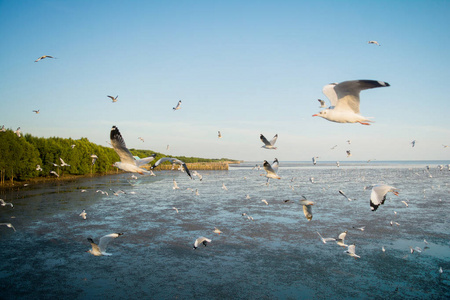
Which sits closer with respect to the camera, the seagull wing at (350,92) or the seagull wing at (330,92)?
the seagull wing at (350,92)

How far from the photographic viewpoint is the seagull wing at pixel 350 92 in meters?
6.65

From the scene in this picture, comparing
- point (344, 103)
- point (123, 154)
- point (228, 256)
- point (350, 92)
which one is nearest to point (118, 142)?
point (123, 154)

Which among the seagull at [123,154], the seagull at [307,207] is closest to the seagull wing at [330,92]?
the seagull at [307,207]

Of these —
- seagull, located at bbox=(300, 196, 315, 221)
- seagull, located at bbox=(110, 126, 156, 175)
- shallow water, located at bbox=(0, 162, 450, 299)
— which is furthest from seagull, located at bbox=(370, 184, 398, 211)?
seagull, located at bbox=(110, 126, 156, 175)

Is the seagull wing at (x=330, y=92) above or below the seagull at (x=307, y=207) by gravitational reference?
above

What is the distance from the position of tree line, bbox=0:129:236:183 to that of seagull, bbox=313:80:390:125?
2587 centimetres

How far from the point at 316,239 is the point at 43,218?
659 inches

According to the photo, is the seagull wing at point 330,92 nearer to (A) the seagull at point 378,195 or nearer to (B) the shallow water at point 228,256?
(A) the seagull at point 378,195

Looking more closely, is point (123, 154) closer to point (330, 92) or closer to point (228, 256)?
point (330, 92)

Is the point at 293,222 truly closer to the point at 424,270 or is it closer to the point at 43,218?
the point at 424,270

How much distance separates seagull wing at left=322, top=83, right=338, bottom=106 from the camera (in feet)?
24.6

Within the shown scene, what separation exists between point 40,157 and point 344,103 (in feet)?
195

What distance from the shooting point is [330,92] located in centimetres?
757

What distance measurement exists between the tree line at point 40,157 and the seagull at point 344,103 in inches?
1018
